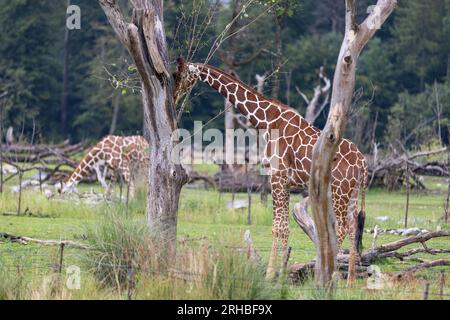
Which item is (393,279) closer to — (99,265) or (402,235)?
(99,265)

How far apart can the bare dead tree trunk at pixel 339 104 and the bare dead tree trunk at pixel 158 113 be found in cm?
240

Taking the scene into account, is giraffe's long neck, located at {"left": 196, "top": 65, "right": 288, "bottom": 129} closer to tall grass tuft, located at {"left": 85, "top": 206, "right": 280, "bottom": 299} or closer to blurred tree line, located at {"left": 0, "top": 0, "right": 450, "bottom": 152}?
tall grass tuft, located at {"left": 85, "top": 206, "right": 280, "bottom": 299}

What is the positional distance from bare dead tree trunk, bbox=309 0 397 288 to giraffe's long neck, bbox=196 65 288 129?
389cm

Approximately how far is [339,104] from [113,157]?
15.1 meters

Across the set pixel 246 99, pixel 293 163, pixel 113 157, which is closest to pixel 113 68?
pixel 113 157

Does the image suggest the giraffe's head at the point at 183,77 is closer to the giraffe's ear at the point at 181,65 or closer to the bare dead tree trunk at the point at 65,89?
the giraffe's ear at the point at 181,65

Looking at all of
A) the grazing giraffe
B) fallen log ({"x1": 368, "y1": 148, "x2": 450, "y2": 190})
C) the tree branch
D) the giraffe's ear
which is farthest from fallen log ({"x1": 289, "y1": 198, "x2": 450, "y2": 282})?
fallen log ({"x1": 368, "y1": 148, "x2": 450, "y2": 190})

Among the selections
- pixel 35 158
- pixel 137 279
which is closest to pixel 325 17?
pixel 35 158

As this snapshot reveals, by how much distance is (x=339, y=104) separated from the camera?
34.0 feet

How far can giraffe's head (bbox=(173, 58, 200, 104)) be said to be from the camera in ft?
43.3

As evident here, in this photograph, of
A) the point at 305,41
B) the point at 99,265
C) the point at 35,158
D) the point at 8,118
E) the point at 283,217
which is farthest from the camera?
the point at 305,41
